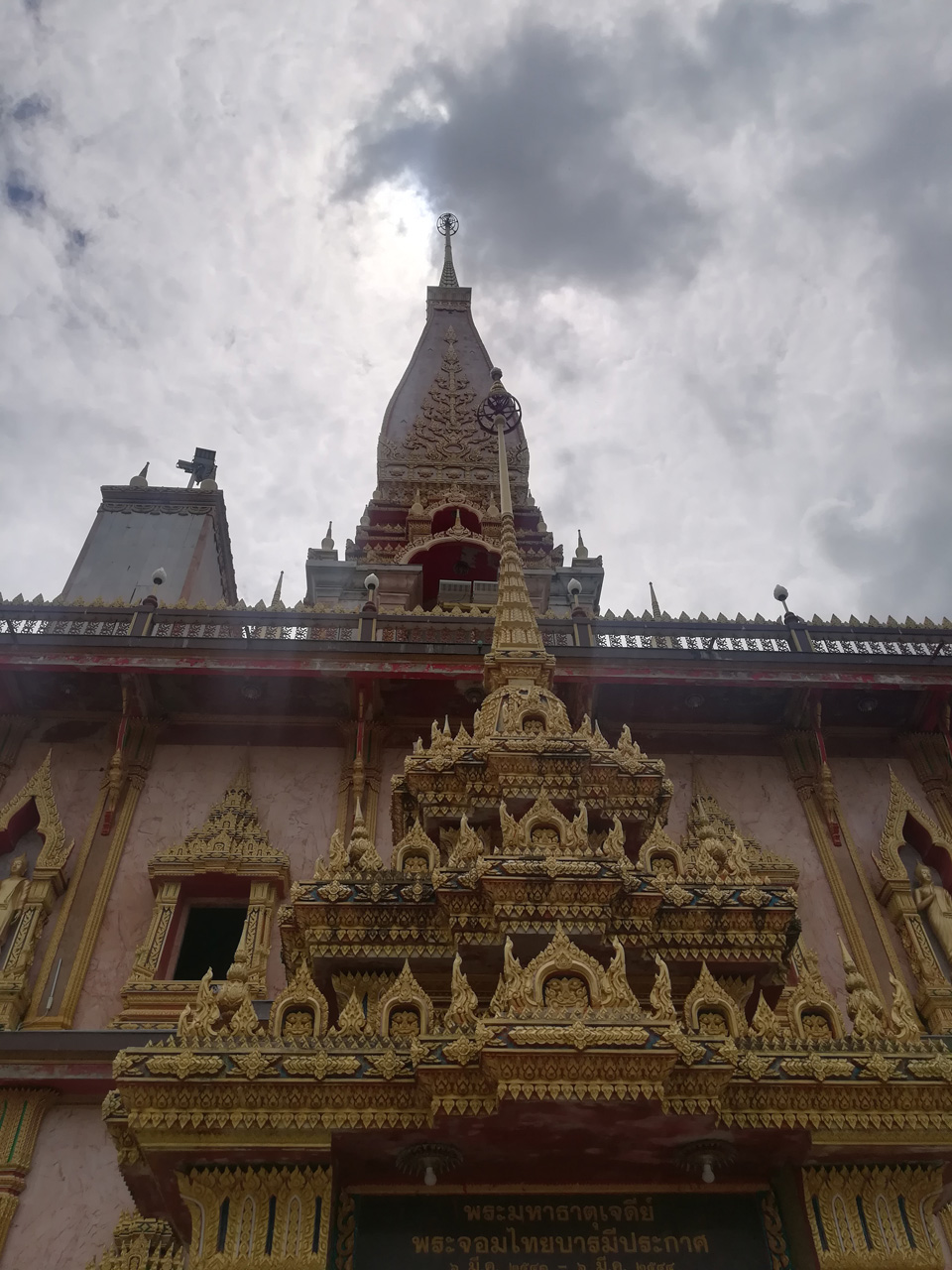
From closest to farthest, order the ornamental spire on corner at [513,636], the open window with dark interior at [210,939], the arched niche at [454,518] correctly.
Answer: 1. the ornamental spire on corner at [513,636]
2. the open window with dark interior at [210,939]
3. the arched niche at [454,518]

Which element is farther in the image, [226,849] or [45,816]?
[45,816]

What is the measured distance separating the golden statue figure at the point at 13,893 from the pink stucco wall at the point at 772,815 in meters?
8.48

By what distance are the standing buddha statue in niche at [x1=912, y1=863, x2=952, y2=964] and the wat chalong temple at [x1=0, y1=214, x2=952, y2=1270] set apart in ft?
0.13

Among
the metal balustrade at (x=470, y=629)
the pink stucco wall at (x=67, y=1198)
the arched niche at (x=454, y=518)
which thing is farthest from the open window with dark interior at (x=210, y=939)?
the arched niche at (x=454, y=518)

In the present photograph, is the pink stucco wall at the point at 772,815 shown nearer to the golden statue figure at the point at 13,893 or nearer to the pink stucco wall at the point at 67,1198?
the pink stucco wall at the point at 67,1198

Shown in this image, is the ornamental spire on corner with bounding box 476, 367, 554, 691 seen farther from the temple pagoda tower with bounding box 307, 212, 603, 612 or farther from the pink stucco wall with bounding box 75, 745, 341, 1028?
the temple pagoda tower with bounding box 307, 212, 603, 612

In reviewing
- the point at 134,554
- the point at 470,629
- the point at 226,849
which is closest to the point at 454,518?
the point at 134,554

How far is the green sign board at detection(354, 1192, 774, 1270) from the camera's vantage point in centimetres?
571

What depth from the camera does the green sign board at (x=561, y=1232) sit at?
5711 mm

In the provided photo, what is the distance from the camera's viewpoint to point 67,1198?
10.0 metres

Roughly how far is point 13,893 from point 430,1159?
866cm

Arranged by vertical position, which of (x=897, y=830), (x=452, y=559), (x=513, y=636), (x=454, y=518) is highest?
(x=454, y=518)

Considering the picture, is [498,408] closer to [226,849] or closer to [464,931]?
[226,849]

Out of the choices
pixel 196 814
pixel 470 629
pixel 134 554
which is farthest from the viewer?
pixel 134 554
